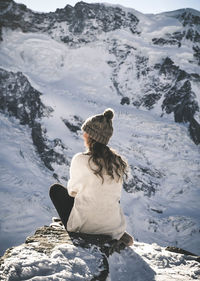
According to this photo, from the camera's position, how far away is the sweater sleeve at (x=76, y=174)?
1953 mm

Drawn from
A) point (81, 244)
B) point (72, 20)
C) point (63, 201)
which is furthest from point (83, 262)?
point (72, 20)

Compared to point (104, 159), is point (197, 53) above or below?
above

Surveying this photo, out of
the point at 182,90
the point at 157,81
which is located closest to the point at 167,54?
the point at 157,81

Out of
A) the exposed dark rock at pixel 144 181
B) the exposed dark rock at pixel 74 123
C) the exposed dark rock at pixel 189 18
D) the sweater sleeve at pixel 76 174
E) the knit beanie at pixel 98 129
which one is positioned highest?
the exposed dark rock at pixel 189 18

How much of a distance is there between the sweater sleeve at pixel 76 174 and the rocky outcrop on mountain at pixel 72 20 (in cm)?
4356

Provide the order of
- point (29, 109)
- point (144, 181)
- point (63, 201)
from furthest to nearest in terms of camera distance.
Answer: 1. point (29, 109)
2. point (144, 181)
3. point (63, 201)

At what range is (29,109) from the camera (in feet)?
107

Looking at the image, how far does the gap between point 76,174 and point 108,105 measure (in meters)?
30.1

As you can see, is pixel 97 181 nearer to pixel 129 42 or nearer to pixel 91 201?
pixel 91 201

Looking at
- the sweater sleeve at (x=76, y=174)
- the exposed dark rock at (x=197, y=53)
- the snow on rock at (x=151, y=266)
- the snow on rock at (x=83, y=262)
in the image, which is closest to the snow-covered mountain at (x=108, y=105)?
the exposed dark rock at (x=197, y=53)

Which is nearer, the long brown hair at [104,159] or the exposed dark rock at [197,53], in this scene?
the long brown hair at [104,159]

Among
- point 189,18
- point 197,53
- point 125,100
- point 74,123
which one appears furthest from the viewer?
point 189,18

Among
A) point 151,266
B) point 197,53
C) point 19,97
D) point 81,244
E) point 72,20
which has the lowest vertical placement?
point 19,97

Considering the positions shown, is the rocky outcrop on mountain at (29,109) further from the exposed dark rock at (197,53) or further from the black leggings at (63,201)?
the exposed dark rock at (197,53)
